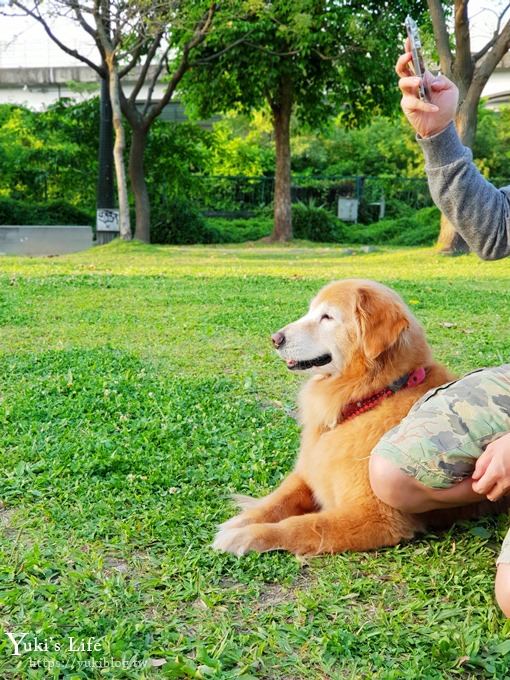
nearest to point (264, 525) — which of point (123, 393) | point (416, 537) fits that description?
point (416, 537)

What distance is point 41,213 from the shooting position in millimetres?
23531

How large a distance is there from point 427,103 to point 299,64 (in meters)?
18.1

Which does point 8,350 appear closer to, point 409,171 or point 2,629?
point 2,629

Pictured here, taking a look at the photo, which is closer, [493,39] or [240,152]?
[493,39]

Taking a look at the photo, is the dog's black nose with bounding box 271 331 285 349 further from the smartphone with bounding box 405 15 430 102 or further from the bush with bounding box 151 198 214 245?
the bush with bounding box 151 198 214 245

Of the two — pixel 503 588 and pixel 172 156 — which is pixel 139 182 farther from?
pixel 503 588

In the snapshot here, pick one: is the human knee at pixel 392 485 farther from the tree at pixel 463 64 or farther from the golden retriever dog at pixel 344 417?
the tree at pixel 463 64

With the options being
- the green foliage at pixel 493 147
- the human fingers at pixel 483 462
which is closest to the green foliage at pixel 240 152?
the green foliage at pixel 493 147

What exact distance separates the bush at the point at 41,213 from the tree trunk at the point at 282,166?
6.28 m

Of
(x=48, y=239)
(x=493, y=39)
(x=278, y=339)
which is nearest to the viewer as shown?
(x=278, y=339)

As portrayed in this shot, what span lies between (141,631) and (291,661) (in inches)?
18.0

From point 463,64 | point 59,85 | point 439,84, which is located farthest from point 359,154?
point 439,84

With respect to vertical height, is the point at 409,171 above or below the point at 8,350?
above

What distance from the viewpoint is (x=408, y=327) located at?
2.96 m
